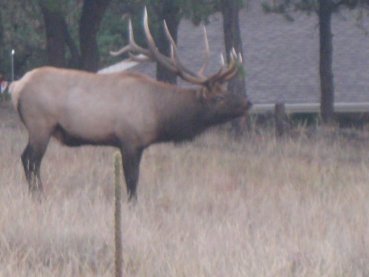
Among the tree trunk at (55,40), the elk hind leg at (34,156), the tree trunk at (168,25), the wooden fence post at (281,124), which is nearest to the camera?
the elk hind leg at (34,156)

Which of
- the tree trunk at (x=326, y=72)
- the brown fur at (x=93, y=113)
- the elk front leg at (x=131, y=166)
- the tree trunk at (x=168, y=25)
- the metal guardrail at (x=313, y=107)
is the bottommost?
the metal guardrail at (x=313, y=107)

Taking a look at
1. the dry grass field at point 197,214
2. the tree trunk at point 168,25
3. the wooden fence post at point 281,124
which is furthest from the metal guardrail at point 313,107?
the dry grass field at point 197,214

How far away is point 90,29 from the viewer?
24.8 metres

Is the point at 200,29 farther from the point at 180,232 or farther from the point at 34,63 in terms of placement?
the point at 180,232

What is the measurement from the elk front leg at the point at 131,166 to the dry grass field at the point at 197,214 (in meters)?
0.18

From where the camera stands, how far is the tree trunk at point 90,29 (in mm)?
24375

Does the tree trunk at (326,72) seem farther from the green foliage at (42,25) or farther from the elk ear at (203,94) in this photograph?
the elk ear at (203,94)

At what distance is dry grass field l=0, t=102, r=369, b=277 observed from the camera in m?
8.34

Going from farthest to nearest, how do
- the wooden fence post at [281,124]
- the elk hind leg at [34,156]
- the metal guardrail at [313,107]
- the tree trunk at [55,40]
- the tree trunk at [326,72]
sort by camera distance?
the metal guardrail at [313,107], the tree trunk at [326,72], the tree trunk at [55,40], the wooden fence post at [281,124], the elk hind leg at [34,156]

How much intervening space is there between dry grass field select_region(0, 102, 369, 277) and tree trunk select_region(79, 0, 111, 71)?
675 cm

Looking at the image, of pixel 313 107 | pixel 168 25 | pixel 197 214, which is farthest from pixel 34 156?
pixel 313 107

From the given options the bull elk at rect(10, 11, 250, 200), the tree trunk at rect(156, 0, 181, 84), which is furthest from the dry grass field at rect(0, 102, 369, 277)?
the tree trunk at rect(156, 0, 181, 84)

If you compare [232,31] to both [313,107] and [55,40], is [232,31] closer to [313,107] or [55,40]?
[55,40]

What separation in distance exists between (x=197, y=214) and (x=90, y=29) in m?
13.9
